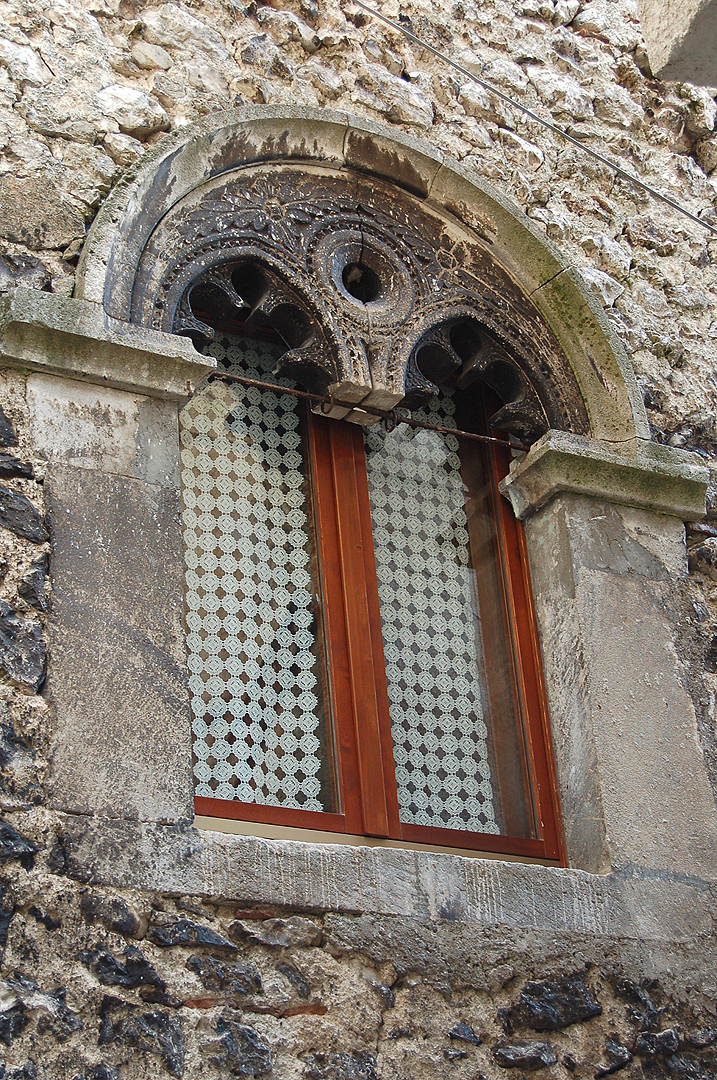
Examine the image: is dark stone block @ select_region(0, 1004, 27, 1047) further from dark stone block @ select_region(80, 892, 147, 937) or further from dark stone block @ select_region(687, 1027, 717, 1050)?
dark stone block @ select_region(687, 1027, 717, 1050)

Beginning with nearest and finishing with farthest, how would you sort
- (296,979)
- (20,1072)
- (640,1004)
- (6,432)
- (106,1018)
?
(20,1072)
(106,1018)
(296,979)
(6,432)
(640,1004)

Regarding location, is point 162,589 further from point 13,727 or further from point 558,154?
point 558,154

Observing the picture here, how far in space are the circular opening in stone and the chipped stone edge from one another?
1.71 meters

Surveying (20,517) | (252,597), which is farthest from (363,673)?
(20,517)

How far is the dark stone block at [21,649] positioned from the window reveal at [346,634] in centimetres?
54

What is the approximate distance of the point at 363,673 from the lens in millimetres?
3471

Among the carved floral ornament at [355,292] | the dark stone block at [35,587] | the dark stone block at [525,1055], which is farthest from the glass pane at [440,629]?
the dark stone block at [35,587]

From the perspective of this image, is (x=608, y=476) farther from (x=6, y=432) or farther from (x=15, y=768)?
(x=15, y=768)

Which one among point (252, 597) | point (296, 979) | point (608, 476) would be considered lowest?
point (296, 979)

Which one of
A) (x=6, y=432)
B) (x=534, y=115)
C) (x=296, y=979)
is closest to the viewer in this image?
(x=296, y=979)

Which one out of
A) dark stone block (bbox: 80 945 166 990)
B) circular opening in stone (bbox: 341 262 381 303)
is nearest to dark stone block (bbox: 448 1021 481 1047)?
dark stone block (bbox: 80 945 166 990)

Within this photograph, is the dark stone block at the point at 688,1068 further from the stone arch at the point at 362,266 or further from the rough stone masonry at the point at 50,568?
the stone arch at the point at 362,266

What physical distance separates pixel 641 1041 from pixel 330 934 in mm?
847

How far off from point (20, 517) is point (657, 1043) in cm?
196
